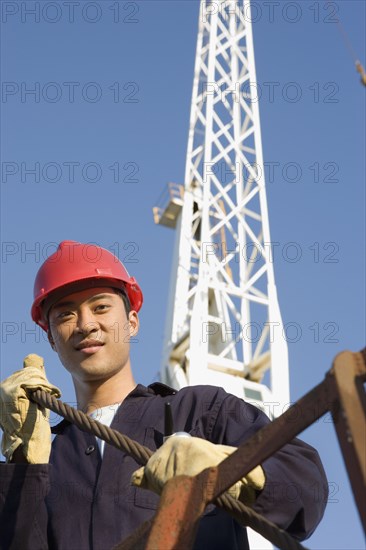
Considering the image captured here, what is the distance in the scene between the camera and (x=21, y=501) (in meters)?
2.67

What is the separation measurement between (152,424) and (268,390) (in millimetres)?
8457

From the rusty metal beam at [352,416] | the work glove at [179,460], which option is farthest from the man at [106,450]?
the rusty metal beam at [352,416]

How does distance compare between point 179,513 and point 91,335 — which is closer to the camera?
point 179,513

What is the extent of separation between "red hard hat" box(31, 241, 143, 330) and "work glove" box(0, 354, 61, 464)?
642mm

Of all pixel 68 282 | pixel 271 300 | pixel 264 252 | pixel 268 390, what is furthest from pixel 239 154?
pixel 68 282

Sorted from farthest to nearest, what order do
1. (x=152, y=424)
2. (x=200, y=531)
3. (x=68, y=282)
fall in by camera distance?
(x=68, y=282) < (x=152, y=424) < (x=200, y=531)

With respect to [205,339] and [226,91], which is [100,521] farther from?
[226,91]

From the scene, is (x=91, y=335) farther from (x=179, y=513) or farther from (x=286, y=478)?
(x=179, y=513)

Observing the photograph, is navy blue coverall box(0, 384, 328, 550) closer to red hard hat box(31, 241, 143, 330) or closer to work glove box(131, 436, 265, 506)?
work glove box(131, 436, 265, 506)

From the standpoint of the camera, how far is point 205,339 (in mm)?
11672

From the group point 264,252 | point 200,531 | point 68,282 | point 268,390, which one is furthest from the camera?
point 264,252

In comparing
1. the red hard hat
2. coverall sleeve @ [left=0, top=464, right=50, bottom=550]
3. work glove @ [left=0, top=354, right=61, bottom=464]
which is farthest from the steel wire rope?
the red hard hat

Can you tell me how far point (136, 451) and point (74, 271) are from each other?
1158 mm

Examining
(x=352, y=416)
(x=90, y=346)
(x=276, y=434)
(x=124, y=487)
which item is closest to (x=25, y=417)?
(x=124, y=487)
